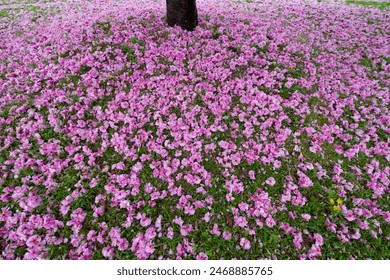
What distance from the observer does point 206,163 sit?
5.41 m

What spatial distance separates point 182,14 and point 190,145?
5102mm

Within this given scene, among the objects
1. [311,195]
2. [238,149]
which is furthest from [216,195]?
[311,195]

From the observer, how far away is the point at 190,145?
560 centimetres

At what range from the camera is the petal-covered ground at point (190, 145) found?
14.5ft

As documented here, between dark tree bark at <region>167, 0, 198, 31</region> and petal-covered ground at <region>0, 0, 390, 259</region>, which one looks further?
dark tree bark at <region>167, 0, 198, 31</region>

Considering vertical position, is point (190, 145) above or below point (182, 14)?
below

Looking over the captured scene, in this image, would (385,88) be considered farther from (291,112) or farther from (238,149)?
(238,149)

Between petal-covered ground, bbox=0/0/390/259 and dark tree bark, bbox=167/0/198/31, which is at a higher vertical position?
dark tree bark, bbox=167/0/198/31

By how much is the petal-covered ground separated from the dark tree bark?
0.36m

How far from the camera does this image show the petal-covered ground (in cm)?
442

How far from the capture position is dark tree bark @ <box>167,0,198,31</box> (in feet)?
26.4

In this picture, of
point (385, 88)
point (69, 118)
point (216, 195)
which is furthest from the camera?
point (385, 88)

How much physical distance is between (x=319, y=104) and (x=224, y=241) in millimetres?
4593
